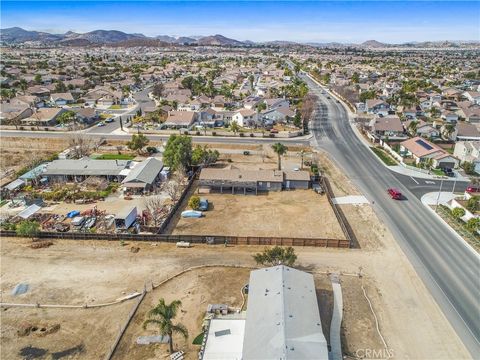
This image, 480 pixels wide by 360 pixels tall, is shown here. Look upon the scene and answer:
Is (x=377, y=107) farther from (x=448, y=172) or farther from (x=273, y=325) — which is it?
(x=273, y=325)

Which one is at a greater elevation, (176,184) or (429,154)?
(429,154)

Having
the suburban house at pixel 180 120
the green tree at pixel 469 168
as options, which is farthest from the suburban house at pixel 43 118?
the green tree at pixel 469 168

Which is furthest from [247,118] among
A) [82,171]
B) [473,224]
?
[473,224]

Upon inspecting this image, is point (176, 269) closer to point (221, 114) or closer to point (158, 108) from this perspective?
point (221, 114)

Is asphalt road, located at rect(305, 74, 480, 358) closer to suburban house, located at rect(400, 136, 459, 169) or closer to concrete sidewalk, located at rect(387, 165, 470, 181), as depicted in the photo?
concrete sidewalk, located at rect(387, 165, 470, 181)

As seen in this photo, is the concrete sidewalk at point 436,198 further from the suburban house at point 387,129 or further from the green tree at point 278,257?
the suburban house at point 387,129

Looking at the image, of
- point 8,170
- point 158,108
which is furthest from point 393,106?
point 8,170

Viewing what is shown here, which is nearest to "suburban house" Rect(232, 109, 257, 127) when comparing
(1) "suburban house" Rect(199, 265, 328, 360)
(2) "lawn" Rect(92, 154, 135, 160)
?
(2) "lawn" Rect(92, 154, 135, 160)
